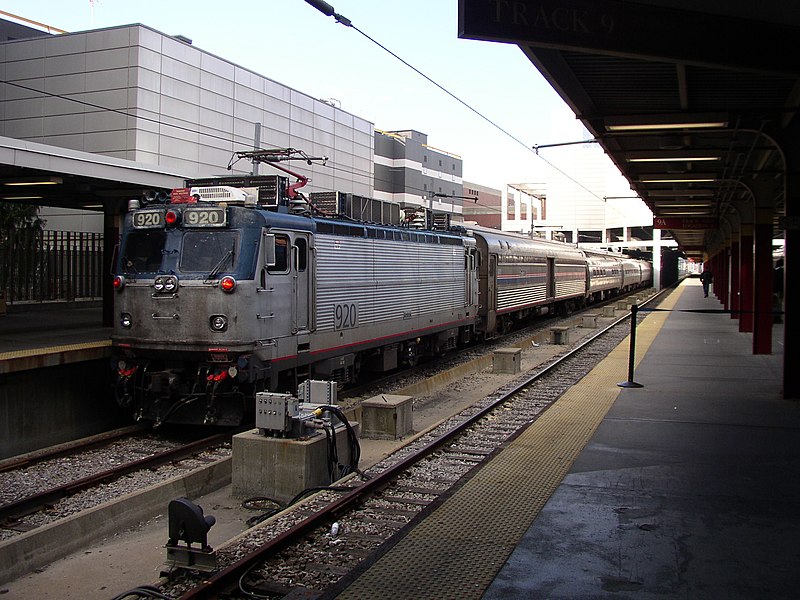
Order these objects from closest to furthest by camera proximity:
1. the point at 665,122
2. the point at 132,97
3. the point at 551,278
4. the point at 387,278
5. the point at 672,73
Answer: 1. the point at 672,73
2. the point at 665,122
3. the point at 387,278
4. the point at 132,97
5. the point at 551,278

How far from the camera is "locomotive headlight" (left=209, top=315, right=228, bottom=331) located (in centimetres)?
966

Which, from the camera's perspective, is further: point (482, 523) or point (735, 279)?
point (735, 279)

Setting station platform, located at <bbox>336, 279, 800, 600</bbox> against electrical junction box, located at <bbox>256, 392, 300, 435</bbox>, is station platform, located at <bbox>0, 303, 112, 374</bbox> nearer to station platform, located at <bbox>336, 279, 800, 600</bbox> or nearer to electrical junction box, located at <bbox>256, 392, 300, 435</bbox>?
electrical junction box, located at <bbox>256, 392, 300, 435</bbox>

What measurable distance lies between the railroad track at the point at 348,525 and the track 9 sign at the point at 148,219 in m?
4.51

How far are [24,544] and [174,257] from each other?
184 inches

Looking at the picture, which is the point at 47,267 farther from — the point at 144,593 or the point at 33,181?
the point at 144,593

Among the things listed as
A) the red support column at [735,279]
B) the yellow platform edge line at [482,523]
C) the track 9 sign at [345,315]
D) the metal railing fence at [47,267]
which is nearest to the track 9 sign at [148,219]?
the track 9 sign at [345,315]

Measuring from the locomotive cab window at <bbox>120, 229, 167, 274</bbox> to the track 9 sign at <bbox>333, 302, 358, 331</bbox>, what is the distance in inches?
115

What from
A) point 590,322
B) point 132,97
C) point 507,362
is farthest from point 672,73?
point 132,97

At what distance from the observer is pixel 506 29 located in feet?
24.2

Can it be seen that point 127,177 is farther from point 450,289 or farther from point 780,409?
point 780,409

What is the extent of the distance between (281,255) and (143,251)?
1893mm

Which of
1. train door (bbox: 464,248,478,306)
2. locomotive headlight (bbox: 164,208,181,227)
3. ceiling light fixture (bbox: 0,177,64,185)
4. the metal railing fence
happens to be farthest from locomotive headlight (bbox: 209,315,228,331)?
train door (bbox: 464,248,478,306)

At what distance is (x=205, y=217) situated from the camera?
10023 millimetres
